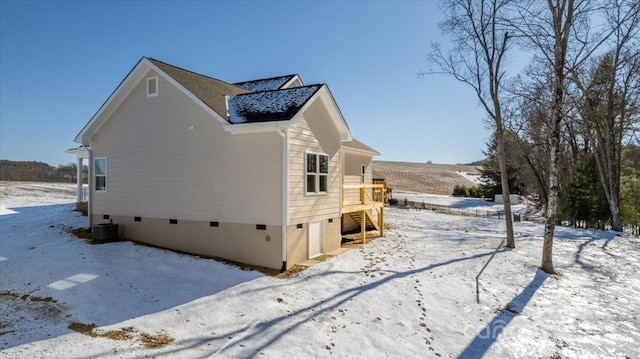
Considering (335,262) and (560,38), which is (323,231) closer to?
(335,262)

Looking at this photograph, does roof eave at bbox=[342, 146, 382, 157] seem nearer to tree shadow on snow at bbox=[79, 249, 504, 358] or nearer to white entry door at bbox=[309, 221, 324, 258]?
white entry door at bbox=[309, 221, 324, 258]

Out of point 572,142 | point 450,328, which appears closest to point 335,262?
point 450,328

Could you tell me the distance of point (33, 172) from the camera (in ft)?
178

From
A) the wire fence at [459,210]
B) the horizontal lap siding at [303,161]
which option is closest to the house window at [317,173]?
the horizontal lap siding at [303,161]

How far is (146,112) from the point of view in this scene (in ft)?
45.4

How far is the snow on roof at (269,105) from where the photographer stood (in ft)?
38.7

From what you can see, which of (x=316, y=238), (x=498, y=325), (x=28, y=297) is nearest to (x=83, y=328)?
(x=28, y=297)

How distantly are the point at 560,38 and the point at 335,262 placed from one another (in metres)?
11.1

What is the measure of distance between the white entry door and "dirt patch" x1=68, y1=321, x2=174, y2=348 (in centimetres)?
676

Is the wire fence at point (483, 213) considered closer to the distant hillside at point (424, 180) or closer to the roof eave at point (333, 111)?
the roof eave at point (333, 111)

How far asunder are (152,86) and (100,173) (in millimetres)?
4505

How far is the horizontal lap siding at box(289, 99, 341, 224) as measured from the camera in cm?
1190

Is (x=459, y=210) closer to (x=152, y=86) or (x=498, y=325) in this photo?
(x=498, y=325)

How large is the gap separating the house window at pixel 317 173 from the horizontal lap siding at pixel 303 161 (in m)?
0.20
